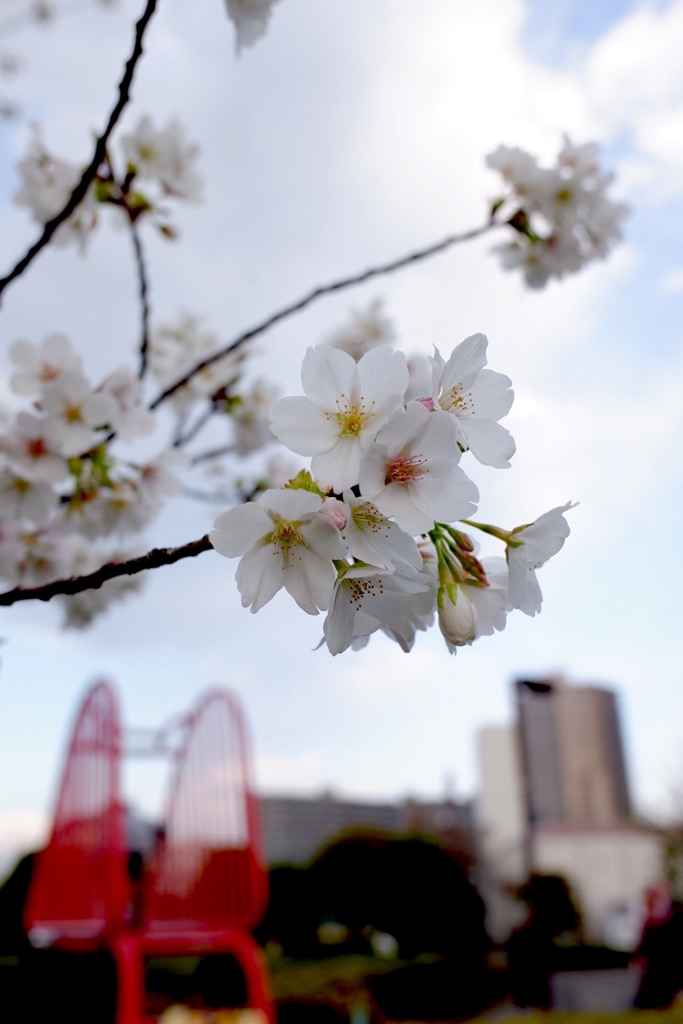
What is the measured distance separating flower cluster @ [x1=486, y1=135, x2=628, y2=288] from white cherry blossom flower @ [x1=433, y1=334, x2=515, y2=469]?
39.2 inches

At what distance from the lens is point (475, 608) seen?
655mm

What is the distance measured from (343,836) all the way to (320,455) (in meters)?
16.6

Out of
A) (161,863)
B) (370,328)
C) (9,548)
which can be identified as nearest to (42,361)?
(9,548)

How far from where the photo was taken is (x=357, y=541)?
554 mm

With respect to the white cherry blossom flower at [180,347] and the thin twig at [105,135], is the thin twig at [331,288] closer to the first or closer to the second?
the thin twig at [105,135]

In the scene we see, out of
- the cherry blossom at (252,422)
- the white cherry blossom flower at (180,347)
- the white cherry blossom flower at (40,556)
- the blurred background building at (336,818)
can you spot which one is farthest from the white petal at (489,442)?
the blurred background building at (336,818)

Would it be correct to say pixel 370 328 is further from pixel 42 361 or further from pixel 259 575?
pixel 259 575

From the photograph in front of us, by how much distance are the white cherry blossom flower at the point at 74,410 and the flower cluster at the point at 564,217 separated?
A: 77 cm

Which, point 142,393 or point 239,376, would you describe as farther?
point 239,376

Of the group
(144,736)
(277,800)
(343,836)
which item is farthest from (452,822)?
(144,736)

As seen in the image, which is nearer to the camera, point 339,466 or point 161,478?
point 339,466

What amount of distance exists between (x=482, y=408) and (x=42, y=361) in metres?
0.91

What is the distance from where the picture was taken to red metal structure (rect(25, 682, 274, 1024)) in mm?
2799

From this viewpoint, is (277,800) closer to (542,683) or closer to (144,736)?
(144,736)
